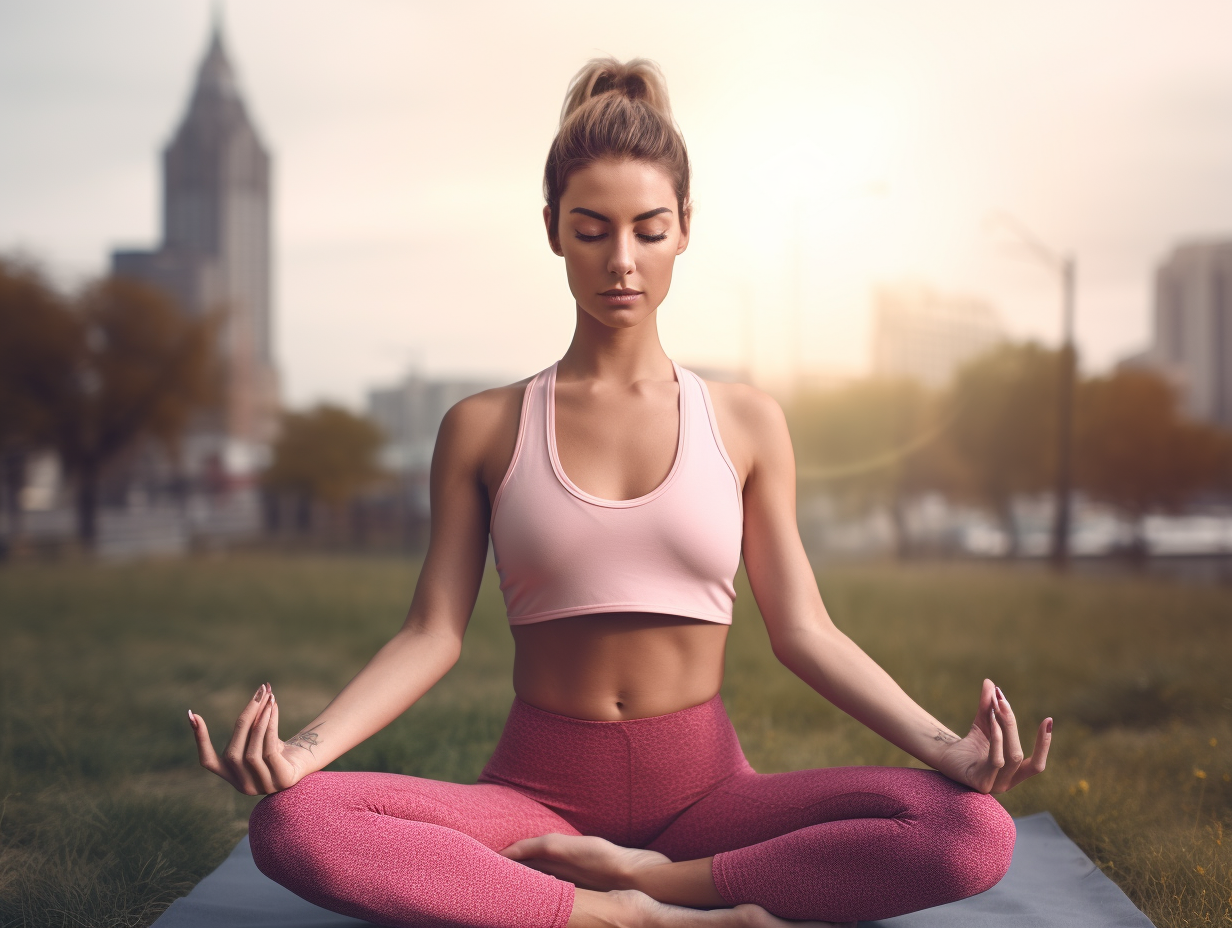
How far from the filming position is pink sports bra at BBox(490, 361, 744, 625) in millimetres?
2295

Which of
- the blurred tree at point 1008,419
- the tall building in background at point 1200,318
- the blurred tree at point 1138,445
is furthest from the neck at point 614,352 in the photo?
the tall building in background at point 1200,318

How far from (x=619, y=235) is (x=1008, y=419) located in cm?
2589

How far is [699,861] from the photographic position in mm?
2254

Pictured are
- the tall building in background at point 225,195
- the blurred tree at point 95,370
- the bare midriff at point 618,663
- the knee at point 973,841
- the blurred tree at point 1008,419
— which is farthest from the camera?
the tall building in background at point 225,195

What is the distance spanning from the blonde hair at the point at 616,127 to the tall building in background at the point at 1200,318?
1678 inches

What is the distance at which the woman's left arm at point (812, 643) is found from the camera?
206cm

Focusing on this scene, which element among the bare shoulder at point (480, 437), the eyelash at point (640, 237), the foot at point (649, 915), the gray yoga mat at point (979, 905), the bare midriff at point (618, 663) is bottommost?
the gray yoga mat at point (979, 905)

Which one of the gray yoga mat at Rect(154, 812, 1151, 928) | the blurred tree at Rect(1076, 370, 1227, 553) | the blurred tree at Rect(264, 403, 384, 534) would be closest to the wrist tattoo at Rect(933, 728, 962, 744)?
the gray yoga mat at Rect(154, 812, 1151, 928)

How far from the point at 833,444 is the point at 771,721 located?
89.6 feet

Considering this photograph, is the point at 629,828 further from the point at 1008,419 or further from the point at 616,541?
the point at 1008,419

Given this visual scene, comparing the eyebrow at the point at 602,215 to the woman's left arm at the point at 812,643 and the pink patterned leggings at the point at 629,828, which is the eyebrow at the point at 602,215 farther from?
the pink patterned leggings at the point at 629,828

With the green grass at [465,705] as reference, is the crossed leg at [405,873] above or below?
above

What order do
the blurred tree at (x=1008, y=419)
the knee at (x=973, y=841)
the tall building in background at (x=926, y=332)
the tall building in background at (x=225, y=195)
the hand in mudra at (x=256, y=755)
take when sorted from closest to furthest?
the hand in mudra at (x=256, y=755), the knee at (x=973, y=841), the blurred tree at (x=1008, y=419), the tall building in background at (x=926, y=332), the tall building in background at (x=225, y=195)

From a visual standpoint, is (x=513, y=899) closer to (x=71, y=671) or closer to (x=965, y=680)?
(x=965, y=680)
